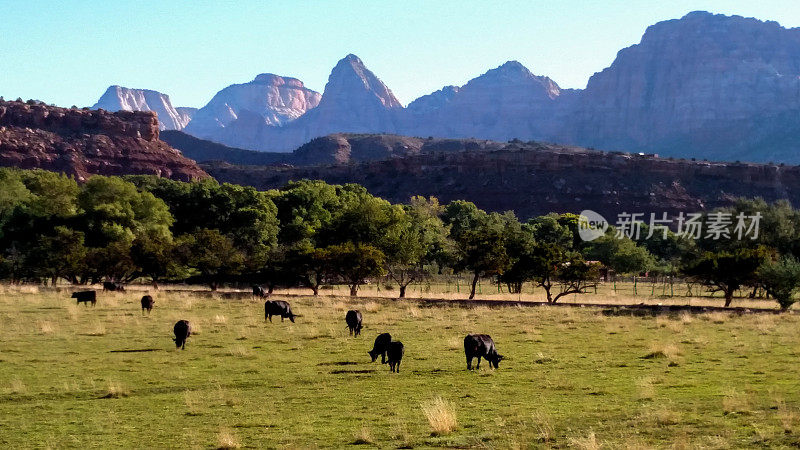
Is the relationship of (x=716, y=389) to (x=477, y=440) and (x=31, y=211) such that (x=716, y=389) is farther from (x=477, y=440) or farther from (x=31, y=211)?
(x=31, y=211)

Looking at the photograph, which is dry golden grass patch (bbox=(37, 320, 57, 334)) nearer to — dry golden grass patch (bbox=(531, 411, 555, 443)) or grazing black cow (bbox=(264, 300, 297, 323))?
grazing black cow (bbox=(264, 300, 297, 323))

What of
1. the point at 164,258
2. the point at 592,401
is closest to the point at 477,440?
the point at 592,401

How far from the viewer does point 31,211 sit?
69.8 meters

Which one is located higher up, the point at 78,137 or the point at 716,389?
the point at 78,137

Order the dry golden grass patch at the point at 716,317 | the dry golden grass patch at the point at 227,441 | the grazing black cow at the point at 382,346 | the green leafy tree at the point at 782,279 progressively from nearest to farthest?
the dry golden grass patch at the point at 227,441
the grazing black cow at the point at 382,346
the dry golden grass patch at the point at 716,317
the green leafy tree at the point at 782,279

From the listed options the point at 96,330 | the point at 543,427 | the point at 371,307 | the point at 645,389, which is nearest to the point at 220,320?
the point at 96,330

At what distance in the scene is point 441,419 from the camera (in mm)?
13898

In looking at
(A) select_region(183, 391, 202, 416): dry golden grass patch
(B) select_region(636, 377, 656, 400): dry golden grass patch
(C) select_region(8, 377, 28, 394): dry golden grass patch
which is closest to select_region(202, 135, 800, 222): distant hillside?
(B) select_region(636, 377, 656, 400): dry golden grass patch

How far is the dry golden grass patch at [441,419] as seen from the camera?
13703mm

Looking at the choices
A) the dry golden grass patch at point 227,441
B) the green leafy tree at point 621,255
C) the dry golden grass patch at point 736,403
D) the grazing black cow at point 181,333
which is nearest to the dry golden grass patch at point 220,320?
the grazing black cow at point 181,333

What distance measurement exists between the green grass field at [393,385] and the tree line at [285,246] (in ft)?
61.7

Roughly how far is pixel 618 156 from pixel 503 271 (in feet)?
476

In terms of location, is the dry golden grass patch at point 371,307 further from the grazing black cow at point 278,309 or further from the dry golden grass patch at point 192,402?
the dry golden grass patch at point 192,402

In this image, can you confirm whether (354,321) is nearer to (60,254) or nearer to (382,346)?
(382,346)
